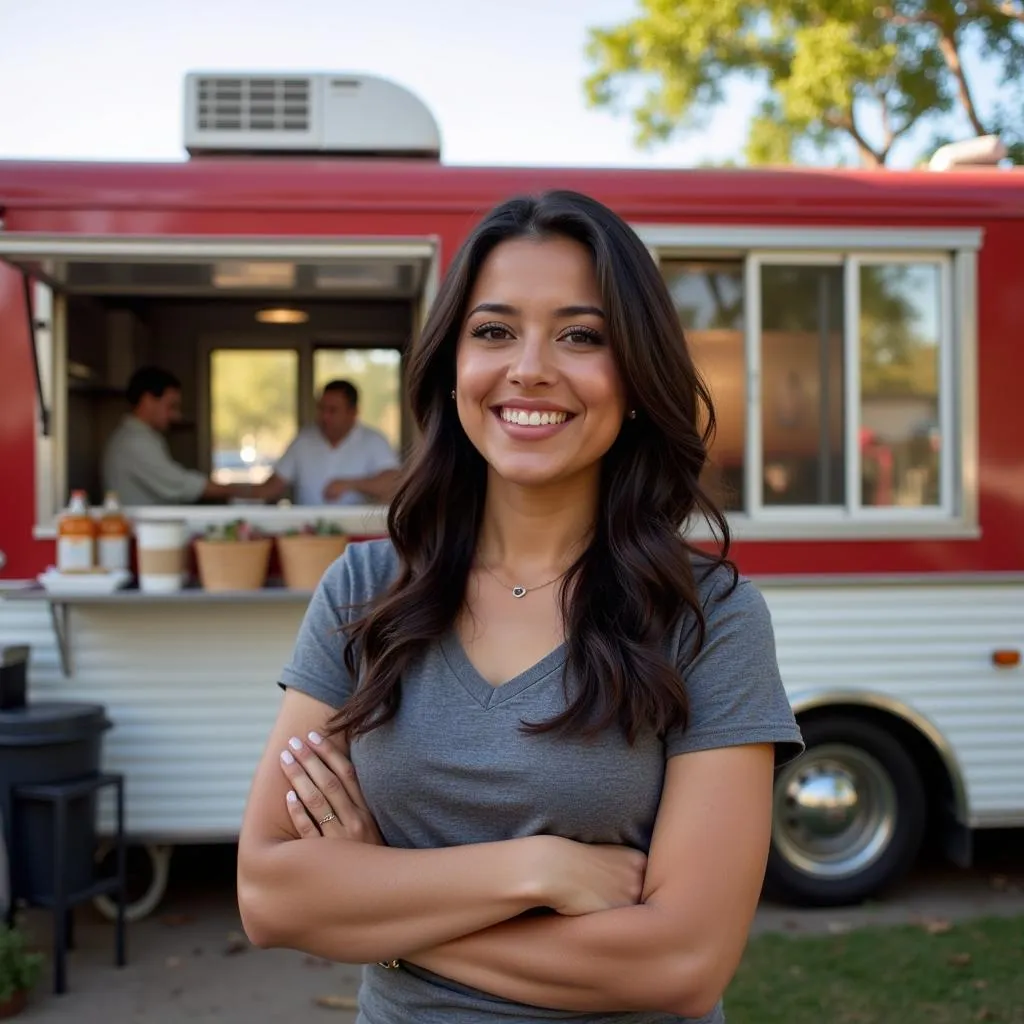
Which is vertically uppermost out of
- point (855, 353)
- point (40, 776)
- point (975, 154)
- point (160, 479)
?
point (975, 154)

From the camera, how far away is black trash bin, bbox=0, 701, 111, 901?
4.11 m

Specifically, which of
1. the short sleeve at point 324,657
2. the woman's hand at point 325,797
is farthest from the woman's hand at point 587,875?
the short sleeve at point 324,657

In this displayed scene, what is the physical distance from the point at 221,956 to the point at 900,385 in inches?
136

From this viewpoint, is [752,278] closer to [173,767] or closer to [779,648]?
[779,648]

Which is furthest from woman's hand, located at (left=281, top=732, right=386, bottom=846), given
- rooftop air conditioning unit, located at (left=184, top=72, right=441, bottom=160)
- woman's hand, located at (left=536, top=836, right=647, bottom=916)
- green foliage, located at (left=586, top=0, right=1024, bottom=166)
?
green foliage, located at (left=586, top=0, right=1024, bottom=166)

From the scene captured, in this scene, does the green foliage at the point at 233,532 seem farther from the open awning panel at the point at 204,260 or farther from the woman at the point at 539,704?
the woman at the point at 539,704

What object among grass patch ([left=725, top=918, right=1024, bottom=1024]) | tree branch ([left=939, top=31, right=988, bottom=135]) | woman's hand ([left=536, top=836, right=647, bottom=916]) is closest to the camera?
woman's hand ([left=536, top=836, right=647, bottom=916])

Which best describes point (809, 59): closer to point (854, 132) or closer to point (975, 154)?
point (854, 132)

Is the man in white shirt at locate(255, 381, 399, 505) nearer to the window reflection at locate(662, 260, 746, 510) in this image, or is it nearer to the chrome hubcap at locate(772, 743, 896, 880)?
the window reflection at locate(662, 260, 746, 510)

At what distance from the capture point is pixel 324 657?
1696 millimetres

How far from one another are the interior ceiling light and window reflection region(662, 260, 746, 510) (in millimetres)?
3464

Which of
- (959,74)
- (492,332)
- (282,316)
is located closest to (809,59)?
(959,74)

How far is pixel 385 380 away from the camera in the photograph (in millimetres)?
7973

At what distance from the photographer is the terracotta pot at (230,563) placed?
4367 mm
